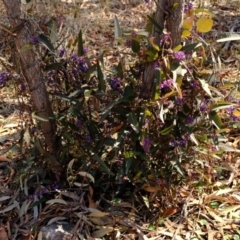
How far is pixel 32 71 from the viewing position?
1813mm

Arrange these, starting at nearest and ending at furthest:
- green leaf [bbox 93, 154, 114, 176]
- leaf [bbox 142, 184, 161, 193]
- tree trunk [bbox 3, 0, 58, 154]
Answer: tree trunk [bbox 3, 0, 58, 154], green leaf [bbox 93, 154, 114, 176], leaf [bbox 142, 184, 161, 193]

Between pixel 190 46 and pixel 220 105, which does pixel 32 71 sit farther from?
pixel 220 105

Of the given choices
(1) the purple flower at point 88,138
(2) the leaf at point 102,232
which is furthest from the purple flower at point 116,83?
(2) the leaf at point 102,232

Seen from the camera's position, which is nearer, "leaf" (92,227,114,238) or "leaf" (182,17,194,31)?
"leaf" (182,17,194,31)

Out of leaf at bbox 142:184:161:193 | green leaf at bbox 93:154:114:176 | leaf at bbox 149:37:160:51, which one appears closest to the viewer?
leaf at bbox 149:37:160:51

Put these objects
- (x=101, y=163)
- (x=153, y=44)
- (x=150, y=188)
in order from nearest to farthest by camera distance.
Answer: (x=153, y=44) → (x=101, y=163) → (x=150, y=188)

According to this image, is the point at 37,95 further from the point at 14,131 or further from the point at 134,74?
the point at 14,131

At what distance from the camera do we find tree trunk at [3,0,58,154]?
170 centimetres

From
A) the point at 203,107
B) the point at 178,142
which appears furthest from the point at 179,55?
the point at 178,142

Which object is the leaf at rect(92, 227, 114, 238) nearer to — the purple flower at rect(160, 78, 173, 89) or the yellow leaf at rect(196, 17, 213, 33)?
the purple flower at rect(160, 78, 173, 89)

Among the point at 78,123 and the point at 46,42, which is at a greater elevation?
the point at 46,42

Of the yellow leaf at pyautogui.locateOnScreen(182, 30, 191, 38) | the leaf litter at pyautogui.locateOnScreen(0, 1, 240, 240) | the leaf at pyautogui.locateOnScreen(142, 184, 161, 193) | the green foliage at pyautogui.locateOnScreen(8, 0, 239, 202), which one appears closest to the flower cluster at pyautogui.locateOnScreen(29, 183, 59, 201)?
the leaf litter at pyautogui.locateOnScreen(0, 1, 240, 240)

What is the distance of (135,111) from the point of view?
5.78 ft

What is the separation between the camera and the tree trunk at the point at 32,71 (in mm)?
1701
